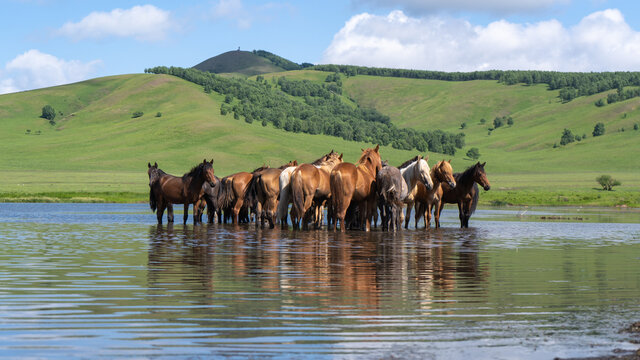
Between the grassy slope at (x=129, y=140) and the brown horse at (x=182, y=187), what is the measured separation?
42408 mm

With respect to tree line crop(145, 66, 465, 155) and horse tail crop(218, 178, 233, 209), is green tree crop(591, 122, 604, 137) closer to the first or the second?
tree line crop(145, 66, 465, 155)

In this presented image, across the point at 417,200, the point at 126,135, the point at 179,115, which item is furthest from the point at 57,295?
the point at 179,115

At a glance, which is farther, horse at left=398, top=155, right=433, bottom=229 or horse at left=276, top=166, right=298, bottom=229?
horse at left=276, top=166, right=298, bottom=229

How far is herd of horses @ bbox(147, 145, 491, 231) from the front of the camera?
26953mm

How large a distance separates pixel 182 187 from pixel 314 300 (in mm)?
22020

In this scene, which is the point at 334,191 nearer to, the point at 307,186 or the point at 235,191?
the point at 307,186

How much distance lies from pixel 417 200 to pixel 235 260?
14694 millimetres

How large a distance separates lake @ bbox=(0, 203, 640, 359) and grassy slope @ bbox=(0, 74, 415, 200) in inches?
2312

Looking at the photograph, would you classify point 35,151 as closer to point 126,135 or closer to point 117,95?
point 126,135

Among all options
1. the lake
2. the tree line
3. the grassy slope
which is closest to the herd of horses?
the lake

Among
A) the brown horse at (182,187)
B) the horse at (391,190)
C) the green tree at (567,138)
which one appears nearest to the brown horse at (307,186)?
the horse at (391,190)

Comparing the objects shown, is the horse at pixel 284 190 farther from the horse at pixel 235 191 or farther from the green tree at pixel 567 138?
the green tree at pixel 567 138

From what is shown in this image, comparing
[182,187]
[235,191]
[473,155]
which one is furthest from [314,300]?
[473,155]

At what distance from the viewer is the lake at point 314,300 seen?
7.88 meters
